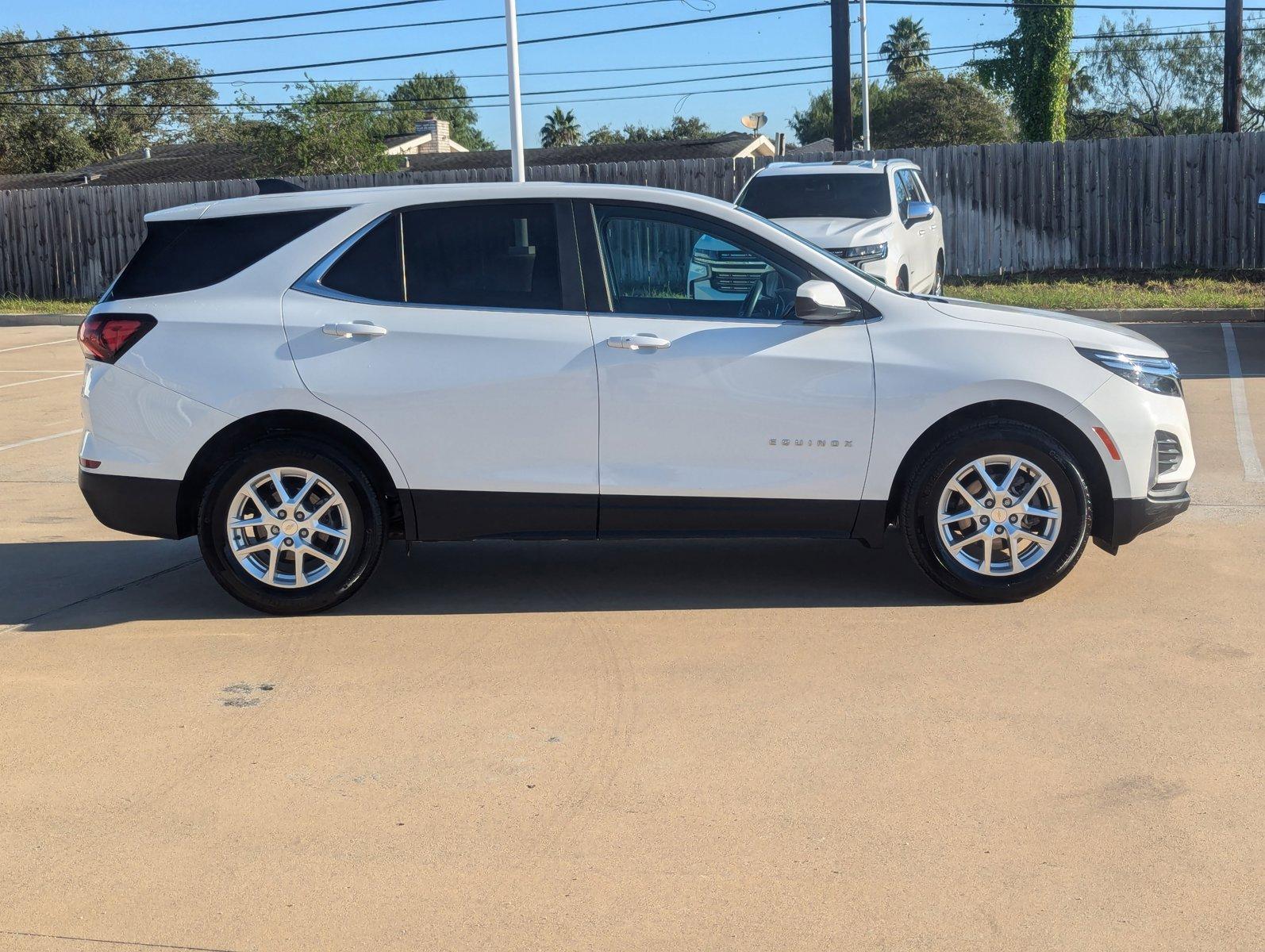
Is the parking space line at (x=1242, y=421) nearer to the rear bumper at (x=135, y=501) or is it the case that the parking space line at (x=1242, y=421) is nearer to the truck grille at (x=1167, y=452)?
the truck grille at (x=1167, y=452)

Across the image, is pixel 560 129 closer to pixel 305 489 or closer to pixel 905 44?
pixel 905 44

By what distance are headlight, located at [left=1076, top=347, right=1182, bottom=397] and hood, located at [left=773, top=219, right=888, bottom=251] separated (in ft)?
25.5

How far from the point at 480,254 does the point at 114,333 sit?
5.19 ft

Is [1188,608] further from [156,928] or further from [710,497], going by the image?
[156,928]

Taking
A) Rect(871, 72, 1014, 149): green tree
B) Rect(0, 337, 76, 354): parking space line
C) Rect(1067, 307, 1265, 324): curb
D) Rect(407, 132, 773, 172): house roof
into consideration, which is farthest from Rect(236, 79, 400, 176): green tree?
Rect(871, 72, 1014, 149): green tree

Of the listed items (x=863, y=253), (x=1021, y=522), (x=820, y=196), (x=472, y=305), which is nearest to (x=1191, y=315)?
(x=820, y=196)

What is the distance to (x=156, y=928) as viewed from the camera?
3.32 metres

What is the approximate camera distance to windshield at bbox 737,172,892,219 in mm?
14695

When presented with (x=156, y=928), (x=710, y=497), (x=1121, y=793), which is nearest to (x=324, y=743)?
(x=156, y=928)

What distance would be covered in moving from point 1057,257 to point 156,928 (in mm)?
21097

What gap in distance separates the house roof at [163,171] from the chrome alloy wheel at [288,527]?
38.9 meters

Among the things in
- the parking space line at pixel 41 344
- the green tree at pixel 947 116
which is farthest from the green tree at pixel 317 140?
the green tree at pixel 947 116

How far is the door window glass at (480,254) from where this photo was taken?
5922 mm

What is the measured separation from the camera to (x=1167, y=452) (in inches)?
232
